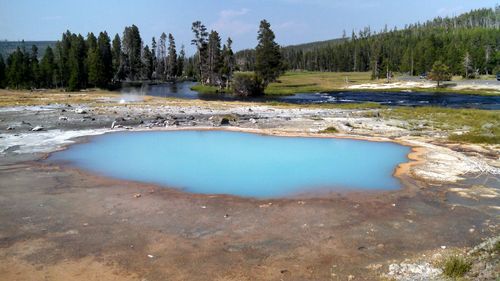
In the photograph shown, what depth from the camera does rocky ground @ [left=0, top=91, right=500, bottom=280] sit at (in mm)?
8820

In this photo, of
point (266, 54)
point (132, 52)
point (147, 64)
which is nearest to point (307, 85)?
point (266, 54)

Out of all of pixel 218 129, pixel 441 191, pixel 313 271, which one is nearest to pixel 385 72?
pixel 218 129

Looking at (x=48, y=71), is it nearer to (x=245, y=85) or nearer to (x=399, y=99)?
(x=245, y=85)

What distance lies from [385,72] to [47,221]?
370 feet

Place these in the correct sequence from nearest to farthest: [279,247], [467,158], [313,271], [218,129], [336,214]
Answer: [313,271] → [279,247] → [336,214] → [467,158] → [218,129]

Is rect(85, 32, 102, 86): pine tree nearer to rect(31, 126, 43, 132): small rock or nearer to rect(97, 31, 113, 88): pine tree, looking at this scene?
rect(97, 31, 113, 88): pine tree

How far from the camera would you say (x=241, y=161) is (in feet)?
67.8

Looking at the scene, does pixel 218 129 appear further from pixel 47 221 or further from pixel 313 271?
pixel 313 271

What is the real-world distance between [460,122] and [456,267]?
26.4 m

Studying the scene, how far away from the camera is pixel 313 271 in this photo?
8.74 meters

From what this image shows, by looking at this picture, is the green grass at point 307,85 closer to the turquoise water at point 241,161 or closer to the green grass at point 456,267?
the turquoise water at point 241,161

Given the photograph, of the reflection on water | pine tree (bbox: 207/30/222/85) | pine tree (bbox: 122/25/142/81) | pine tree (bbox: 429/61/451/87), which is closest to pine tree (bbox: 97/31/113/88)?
pine tree (bbox: 122/25/142/81)

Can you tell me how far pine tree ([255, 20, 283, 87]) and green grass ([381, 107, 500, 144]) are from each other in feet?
145

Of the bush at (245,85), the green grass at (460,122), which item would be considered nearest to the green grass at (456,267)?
the green grass at (460,122)
